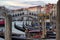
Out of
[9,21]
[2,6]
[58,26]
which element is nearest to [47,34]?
[9,21]

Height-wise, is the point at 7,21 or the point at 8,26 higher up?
the point at 7,21

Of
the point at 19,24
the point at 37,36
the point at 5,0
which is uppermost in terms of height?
the point at 5,0

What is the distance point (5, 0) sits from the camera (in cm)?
342

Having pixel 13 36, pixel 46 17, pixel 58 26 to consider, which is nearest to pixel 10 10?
pixel 13 36

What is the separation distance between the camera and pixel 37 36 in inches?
136

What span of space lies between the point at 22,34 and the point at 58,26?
2235 mm

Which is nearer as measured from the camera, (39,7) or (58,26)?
(58,26)

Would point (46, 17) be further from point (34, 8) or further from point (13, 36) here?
point (13, 36)

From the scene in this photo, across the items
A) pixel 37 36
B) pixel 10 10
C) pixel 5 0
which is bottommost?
pixel 37 36

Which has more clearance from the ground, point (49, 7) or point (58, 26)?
point (49, 7)

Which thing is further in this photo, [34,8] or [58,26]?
[34,8]

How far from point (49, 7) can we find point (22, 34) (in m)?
0.81

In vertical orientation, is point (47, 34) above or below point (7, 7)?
below

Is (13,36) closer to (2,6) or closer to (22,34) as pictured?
(22,34)
